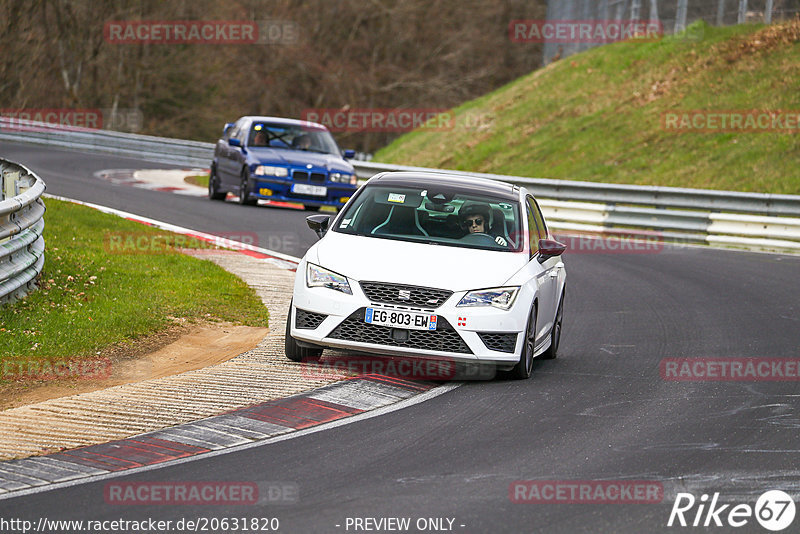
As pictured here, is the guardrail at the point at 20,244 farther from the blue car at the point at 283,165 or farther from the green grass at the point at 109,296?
the blue car at the point at 283,165

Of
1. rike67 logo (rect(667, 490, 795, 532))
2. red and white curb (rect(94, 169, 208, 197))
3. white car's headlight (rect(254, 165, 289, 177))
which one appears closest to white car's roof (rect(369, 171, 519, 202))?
rike67 logo (rect(667, 490, 795, 532))

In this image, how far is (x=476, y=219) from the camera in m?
10.0

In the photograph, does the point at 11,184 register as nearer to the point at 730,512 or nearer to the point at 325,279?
the point at 325,279

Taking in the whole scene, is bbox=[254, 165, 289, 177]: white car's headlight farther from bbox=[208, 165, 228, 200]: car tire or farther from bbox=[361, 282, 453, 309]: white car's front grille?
bbox=[361, 282, 453, 309]: white car's front grille

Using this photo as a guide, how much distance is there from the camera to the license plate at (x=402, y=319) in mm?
8820

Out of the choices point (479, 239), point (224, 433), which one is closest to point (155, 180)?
point (479, 239)

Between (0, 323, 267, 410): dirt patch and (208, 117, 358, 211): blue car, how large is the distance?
10940mm

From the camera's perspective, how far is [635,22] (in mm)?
36281

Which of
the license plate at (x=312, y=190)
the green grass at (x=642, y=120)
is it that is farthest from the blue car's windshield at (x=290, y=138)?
the green grass at (x=642, y=120)

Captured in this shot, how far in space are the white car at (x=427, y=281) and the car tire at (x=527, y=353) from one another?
0.01 m

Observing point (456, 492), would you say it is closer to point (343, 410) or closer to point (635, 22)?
point (343, 410)

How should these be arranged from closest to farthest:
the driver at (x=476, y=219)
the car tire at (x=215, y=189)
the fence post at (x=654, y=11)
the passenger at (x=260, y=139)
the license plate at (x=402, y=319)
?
the license plate at (x=402, y=319), the driver at (x=476, y=219), the passenger at (x=260, y=139), the car tire at (x=215, y=189), the fence post at (x=654, y=11)

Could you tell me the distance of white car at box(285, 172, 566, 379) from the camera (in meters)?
8.86

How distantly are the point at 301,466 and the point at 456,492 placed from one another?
3.12 feet
